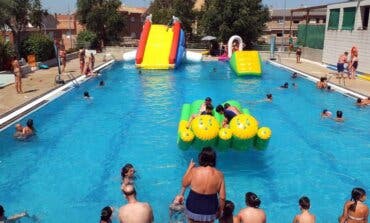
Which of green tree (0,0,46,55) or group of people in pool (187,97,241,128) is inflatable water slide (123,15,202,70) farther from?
group of people in pool (187,97,241,128)

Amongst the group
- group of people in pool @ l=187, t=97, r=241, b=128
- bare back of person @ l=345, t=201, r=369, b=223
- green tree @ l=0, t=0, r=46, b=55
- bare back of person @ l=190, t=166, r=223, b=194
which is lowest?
bare back of person @ l=345, t=201, r=369, b=223

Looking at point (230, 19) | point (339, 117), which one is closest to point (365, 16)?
point (339, 117)

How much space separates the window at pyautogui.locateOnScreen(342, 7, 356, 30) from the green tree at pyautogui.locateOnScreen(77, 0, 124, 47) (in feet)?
64.9

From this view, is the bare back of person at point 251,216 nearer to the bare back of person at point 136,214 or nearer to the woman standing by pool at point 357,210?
the bare back of person at point 136,214

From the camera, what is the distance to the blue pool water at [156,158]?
676 centimetres

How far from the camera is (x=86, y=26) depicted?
35.2 meters

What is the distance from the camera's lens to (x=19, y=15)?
20969mm

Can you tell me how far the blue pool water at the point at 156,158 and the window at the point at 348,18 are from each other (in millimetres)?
8593

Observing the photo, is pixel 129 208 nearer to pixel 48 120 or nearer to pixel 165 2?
pixel 48 120

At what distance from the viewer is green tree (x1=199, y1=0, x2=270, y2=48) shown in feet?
102

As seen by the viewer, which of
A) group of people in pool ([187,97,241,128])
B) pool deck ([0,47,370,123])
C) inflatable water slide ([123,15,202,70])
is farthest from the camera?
inflatable water slide ([123,15,202,70])

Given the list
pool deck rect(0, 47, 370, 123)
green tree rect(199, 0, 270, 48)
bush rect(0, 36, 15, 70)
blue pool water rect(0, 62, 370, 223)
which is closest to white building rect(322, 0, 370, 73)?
pool deck rect(0, 47, 370, 123)

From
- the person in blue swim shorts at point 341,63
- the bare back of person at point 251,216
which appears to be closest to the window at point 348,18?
the person in blue swim shorts at point 341,63

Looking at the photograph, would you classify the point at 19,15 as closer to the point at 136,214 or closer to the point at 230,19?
the point at 230,19
